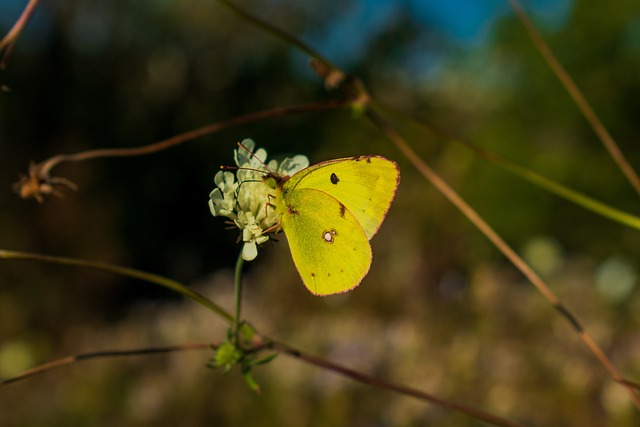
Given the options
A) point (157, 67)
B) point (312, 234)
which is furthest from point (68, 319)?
point (157, 67)

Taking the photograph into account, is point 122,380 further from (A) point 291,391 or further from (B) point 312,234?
(B) point 312,234

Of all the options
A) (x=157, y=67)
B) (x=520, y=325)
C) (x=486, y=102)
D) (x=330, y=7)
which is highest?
(x=330, y=7)

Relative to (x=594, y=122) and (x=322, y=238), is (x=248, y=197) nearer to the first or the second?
(x=322, y=238)

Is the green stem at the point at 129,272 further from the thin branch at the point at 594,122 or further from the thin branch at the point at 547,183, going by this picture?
the thin branch at the point at 594,122

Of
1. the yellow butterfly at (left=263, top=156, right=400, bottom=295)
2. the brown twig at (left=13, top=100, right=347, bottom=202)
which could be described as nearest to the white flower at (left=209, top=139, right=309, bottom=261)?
the yellow butterfly at (left=263, top=156, right=400, bottom=295)

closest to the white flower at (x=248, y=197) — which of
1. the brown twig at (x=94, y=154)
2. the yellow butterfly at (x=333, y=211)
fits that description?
the yellow butterfly at (x=333, y=211)

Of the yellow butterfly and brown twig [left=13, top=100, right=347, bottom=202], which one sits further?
brown twig [left=13, top=100, right=347, bottom=202]

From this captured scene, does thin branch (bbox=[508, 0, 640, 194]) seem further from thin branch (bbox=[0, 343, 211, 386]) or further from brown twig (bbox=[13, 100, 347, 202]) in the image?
thin branch (bbox=[0, 343, 211, 386])
